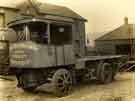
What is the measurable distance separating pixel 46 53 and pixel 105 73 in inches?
135

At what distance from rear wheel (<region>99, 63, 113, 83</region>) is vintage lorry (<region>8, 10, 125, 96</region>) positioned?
104 centimetres

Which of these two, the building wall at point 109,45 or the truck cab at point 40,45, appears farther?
the building wall at point 109,45

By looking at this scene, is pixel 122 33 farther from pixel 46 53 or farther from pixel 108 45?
pixel 46 53

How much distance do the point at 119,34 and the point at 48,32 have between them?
871cm

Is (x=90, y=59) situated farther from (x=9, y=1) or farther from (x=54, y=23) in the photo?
(x=9, y=1)

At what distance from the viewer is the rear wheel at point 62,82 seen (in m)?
7.80

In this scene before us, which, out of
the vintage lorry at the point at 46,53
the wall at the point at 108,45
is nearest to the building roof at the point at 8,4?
the vintage lorry at the point at 46,53

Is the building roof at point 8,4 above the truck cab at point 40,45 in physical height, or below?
above

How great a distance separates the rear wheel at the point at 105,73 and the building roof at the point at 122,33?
17.0 feet

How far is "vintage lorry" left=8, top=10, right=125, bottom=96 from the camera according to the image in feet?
24.9

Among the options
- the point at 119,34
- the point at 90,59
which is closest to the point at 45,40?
the point at 90,59

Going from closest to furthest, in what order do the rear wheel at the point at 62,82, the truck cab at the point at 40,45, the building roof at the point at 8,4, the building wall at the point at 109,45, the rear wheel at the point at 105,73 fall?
the truck cab at the point at 40,45 → the rear wheel at the point at 62,82 → the rear wheel at the point at 105,73 → the building roof at the point at 8,4 → the building wall at the point at 109,45

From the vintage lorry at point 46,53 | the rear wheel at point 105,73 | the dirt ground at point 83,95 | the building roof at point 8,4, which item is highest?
the building roof at point 8,4

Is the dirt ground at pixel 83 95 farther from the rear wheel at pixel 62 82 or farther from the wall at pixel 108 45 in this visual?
the wall at pixel 108 45
